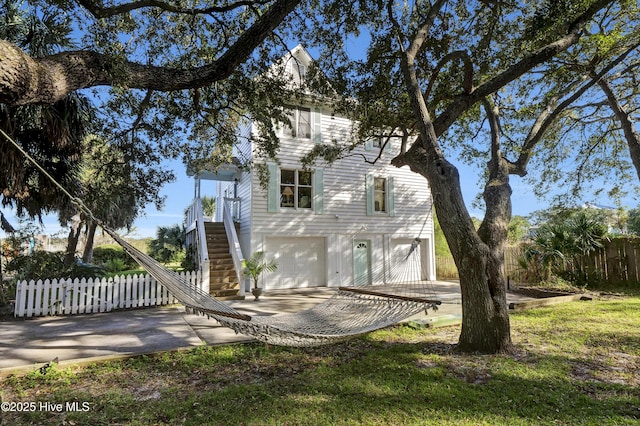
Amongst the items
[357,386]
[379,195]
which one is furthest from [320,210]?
[357,386]

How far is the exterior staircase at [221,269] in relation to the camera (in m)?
8.66

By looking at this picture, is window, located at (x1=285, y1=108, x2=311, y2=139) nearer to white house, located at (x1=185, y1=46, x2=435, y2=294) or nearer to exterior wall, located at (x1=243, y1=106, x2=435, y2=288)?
white house, located at (x1=185, y1=46, x2=435, y2=294)

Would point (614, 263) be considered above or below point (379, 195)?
below

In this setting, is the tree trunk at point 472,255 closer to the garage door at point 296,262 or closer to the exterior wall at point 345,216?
the exterior wall at point 345,216

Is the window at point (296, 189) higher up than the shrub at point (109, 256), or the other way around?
the window at point (296, 189)

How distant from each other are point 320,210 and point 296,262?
179 centimetres

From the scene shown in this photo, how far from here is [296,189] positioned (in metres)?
10.5

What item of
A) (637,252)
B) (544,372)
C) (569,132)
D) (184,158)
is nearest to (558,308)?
(544,372)

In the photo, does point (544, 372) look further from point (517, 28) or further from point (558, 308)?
point (517, 28)

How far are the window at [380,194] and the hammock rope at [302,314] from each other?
7012mm

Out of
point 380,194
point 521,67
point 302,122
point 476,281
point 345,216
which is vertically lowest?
point 476,281

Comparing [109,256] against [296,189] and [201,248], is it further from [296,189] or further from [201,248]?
[296,189]

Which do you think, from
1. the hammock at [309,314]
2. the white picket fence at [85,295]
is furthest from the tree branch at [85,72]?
the white picket fence at [85,295]

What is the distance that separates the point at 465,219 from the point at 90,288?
707 centimetres
